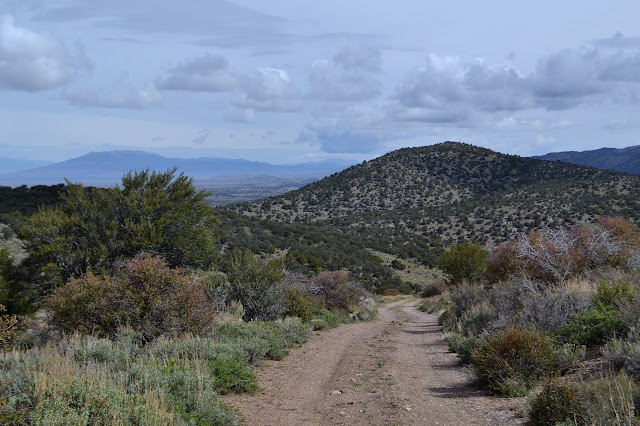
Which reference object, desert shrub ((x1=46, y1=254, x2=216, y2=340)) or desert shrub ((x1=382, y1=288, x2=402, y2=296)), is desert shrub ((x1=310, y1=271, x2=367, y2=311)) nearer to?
desert shrub ((x1=46, y1=254, x2=216, y2=340))

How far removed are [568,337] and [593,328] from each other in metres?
0.49

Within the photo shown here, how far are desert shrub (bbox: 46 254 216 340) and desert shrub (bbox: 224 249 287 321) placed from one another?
18.5 ft

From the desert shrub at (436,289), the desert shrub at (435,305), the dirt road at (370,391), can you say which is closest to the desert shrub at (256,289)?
the dirt road at (370,391)

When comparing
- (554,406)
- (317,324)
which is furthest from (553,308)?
(317,324)

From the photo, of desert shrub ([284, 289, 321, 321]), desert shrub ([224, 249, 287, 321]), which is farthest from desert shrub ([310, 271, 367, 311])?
desert shrub ([224, 249, 287, 321])

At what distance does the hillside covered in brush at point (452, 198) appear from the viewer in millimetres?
56844

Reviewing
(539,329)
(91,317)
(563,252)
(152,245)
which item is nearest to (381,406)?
(539,329)

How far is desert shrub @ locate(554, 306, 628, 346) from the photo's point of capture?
9133 millimetres

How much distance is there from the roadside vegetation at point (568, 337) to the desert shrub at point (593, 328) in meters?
0.02

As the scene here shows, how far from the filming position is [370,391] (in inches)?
368

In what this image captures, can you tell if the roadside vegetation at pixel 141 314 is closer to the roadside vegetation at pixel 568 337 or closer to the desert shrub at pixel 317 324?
the desert shrub at pixel 317 324

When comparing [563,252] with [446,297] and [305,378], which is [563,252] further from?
[446,297]

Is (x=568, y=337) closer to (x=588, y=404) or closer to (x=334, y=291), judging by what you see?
(x=588, y=404)

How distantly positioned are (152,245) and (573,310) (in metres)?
15.4
